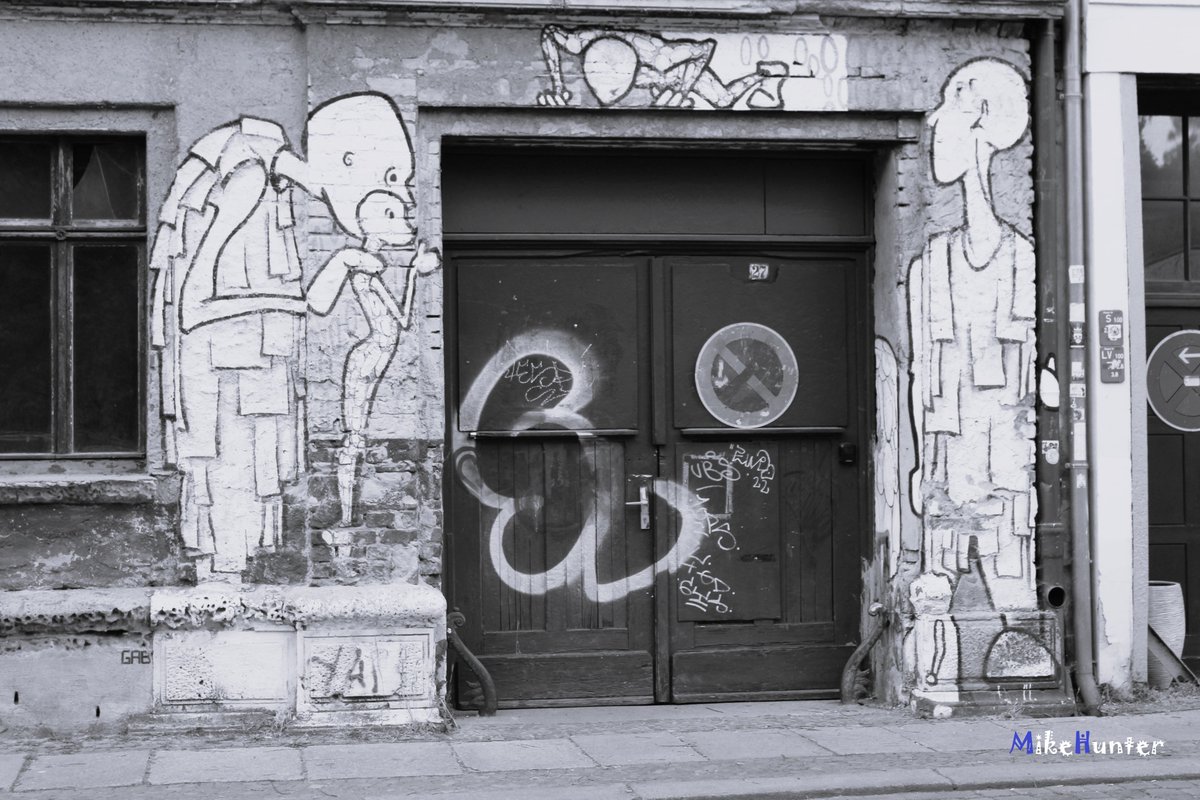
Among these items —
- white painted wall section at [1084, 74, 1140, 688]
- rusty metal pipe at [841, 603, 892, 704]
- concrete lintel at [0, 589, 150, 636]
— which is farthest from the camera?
rusty metal pipe at [841, 603, 892, 704]

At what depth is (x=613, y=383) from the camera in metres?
8.25

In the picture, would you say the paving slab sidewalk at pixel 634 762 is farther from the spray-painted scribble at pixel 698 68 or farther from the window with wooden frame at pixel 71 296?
the spray-painted scribble at pixel 698 68

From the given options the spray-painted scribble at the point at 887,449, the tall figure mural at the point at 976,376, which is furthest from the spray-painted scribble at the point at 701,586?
the tall figure mural at the point at 976,376

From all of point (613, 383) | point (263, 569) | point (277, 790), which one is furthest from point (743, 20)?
point (277, 790)

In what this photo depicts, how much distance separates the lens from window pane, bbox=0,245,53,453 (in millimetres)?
7684

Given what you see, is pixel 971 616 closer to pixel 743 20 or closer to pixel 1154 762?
pixel 1154 762

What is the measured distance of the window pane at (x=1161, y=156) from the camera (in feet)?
29.0

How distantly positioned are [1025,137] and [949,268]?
0.84 meters

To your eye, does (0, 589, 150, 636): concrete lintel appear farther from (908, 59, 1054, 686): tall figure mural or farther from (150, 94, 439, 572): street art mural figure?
(908, 59, 1054, 686): tall figure mural

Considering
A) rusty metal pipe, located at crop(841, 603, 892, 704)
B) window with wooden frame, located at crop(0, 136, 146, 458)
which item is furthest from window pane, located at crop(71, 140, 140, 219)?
rusty metal pipe, located at crop(841, 603, 892, 704)

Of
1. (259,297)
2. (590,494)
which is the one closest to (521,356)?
(590,494)

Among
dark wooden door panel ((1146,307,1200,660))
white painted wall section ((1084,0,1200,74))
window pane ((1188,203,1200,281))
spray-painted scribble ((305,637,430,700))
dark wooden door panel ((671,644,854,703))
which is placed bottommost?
dark wooden door panel ((671,644,854,703))

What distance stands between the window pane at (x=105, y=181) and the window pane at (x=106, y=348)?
0.19 m

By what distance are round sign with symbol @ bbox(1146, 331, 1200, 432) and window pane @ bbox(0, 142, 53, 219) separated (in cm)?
617
